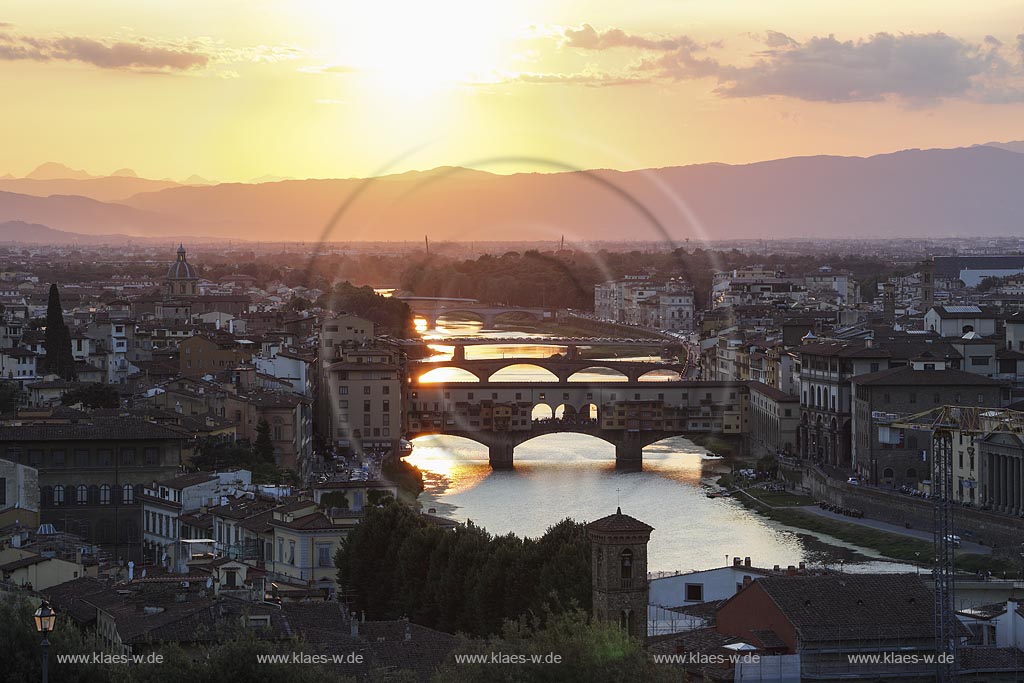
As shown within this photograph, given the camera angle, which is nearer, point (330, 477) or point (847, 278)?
point (330, 477)

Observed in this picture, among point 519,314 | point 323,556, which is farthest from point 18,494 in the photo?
point 519,314

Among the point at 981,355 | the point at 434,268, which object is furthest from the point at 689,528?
the point at 434,268

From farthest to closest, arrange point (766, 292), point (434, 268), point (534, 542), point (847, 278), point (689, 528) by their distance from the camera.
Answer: point (434, 268) < point (847, 278) < point (766, 292) < point (689, 528) < point (534, 542)

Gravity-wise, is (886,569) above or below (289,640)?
below

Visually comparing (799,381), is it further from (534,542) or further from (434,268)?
(434,268)

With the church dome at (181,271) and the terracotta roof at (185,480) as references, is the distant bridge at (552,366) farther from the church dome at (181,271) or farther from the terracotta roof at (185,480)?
the church dome at (181,271)
